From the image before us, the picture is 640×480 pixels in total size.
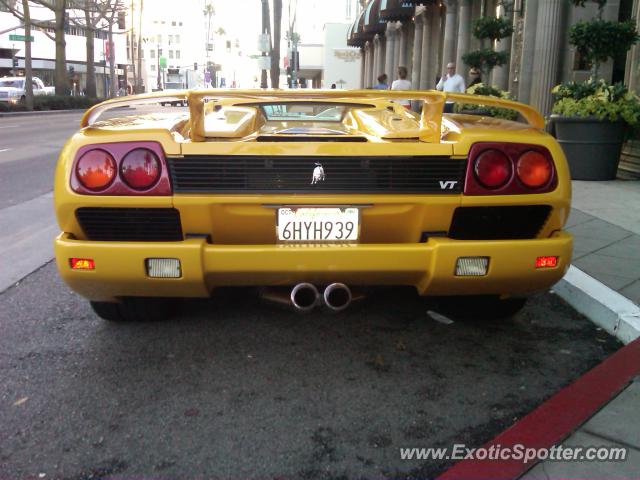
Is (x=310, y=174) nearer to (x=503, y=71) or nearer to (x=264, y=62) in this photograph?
(x=503, y=71)

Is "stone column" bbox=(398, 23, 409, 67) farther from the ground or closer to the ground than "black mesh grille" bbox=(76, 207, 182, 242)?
farther from the ground

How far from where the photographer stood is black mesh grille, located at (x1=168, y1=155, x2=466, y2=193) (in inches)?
109

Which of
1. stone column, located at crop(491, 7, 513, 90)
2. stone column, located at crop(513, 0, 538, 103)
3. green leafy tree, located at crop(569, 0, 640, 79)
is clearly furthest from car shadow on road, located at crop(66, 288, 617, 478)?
stone column, located at crop(491, 7, 513, 90)

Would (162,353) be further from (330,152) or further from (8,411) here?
(330,152)

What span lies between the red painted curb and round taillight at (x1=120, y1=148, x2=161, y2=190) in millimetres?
1665

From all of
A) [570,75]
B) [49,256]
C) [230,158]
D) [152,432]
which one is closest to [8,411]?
[152,432]

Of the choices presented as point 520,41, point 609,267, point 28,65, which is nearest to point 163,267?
point 609,267

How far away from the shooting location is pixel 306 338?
136 inches

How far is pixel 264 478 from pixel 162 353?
1.23 m

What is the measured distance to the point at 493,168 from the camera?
2877 millimetres

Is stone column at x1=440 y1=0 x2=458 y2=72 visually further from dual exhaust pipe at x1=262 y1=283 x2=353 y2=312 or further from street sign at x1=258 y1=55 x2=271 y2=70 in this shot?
dual exhaust pipe at x1=262 y1=283 x2=353 y2=312

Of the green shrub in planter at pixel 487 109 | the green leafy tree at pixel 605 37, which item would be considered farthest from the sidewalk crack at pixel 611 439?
the green shrub in planter at pixel 487 109

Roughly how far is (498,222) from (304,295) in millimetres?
931

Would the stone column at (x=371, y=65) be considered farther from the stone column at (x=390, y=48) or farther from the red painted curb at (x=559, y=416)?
the red painted curb at (x=559, y=416)
